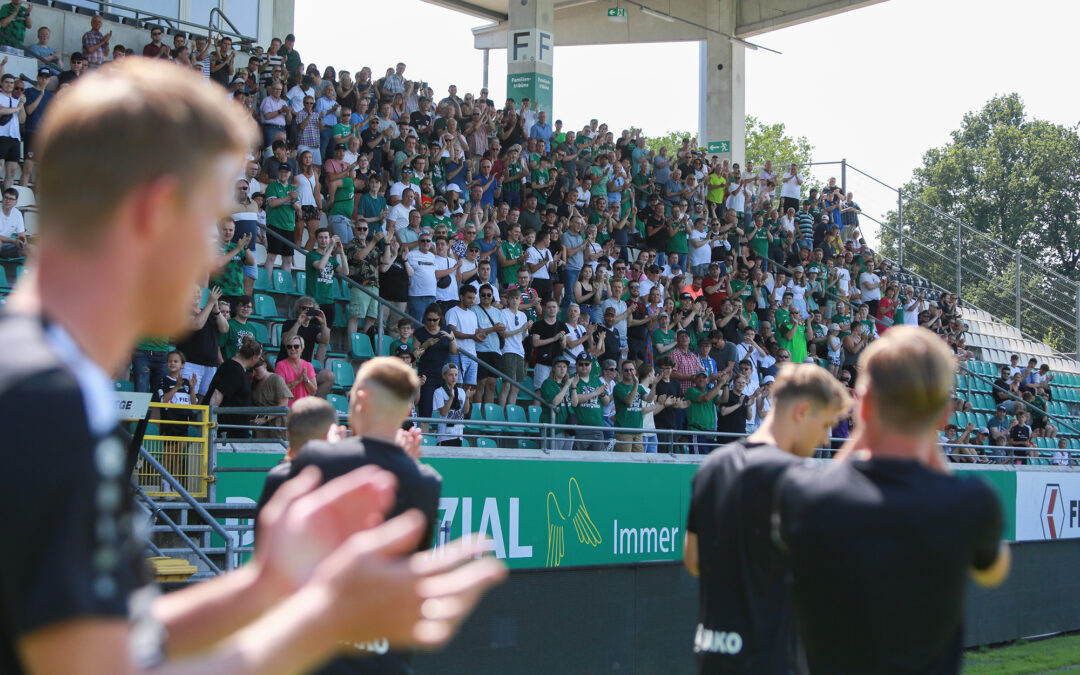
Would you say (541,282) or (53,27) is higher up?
(53,27)

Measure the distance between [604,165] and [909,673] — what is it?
1672cm

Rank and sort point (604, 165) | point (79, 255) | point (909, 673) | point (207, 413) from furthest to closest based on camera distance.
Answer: point (604, 165) < point (207, 413) < point (909, 673) < point (79, 255)

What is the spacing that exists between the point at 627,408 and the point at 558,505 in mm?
2752

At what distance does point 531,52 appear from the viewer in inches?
937

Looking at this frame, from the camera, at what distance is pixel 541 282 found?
1555 cm

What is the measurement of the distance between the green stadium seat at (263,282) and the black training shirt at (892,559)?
10639 millimetres

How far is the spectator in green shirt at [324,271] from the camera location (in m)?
12.8

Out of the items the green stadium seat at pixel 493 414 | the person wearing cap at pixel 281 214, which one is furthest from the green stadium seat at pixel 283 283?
the green stadium seat at pixel 493 414

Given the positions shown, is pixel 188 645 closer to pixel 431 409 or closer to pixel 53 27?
pixel 431 409

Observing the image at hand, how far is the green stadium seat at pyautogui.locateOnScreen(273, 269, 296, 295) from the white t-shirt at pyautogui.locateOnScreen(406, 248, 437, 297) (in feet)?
4.66

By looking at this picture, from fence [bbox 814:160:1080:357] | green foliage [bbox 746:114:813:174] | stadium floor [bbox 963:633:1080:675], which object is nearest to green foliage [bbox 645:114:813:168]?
green foliage [bbox 746:114:813:174]

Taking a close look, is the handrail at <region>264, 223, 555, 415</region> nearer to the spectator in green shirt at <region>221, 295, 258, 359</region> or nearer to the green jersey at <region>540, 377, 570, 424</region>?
the green jersey at <region>540, 377, 570, 424</region>

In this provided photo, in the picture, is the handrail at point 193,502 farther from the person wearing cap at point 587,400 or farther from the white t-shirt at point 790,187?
the white t-shirt at point 790,187

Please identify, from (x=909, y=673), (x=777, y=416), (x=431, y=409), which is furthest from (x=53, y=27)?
(x=909, y=673)
